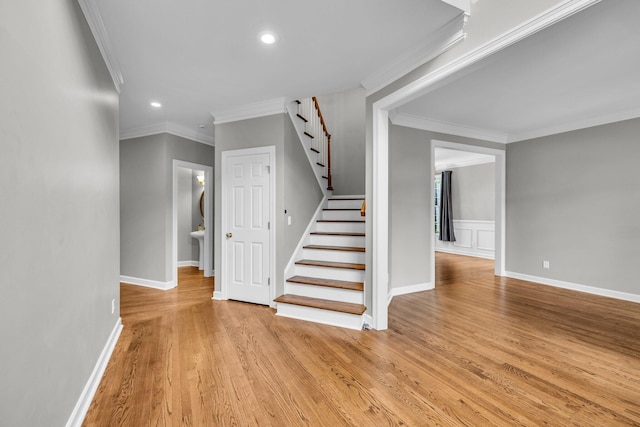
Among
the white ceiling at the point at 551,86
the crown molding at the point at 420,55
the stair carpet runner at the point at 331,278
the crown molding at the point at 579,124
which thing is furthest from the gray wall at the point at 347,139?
the crown molding at the point at 420,55

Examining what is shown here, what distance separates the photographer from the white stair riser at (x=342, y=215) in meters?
4.47

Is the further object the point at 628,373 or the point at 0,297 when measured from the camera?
the point at 628,373

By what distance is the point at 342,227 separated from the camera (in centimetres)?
418

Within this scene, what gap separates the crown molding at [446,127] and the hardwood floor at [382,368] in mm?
2642

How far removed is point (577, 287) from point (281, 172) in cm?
485

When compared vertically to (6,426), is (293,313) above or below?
below

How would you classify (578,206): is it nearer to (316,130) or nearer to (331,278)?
(331,278)

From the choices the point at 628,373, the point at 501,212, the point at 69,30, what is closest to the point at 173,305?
the point at 69,30

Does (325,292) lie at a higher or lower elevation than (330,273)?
lower

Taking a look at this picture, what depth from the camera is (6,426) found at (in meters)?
0.99

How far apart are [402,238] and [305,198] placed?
5.22 feet

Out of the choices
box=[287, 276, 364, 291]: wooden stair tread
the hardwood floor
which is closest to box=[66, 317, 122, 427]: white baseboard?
the hardwood floor

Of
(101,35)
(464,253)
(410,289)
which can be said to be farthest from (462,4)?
(464,253)

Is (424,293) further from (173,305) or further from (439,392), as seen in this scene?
(173,305)
